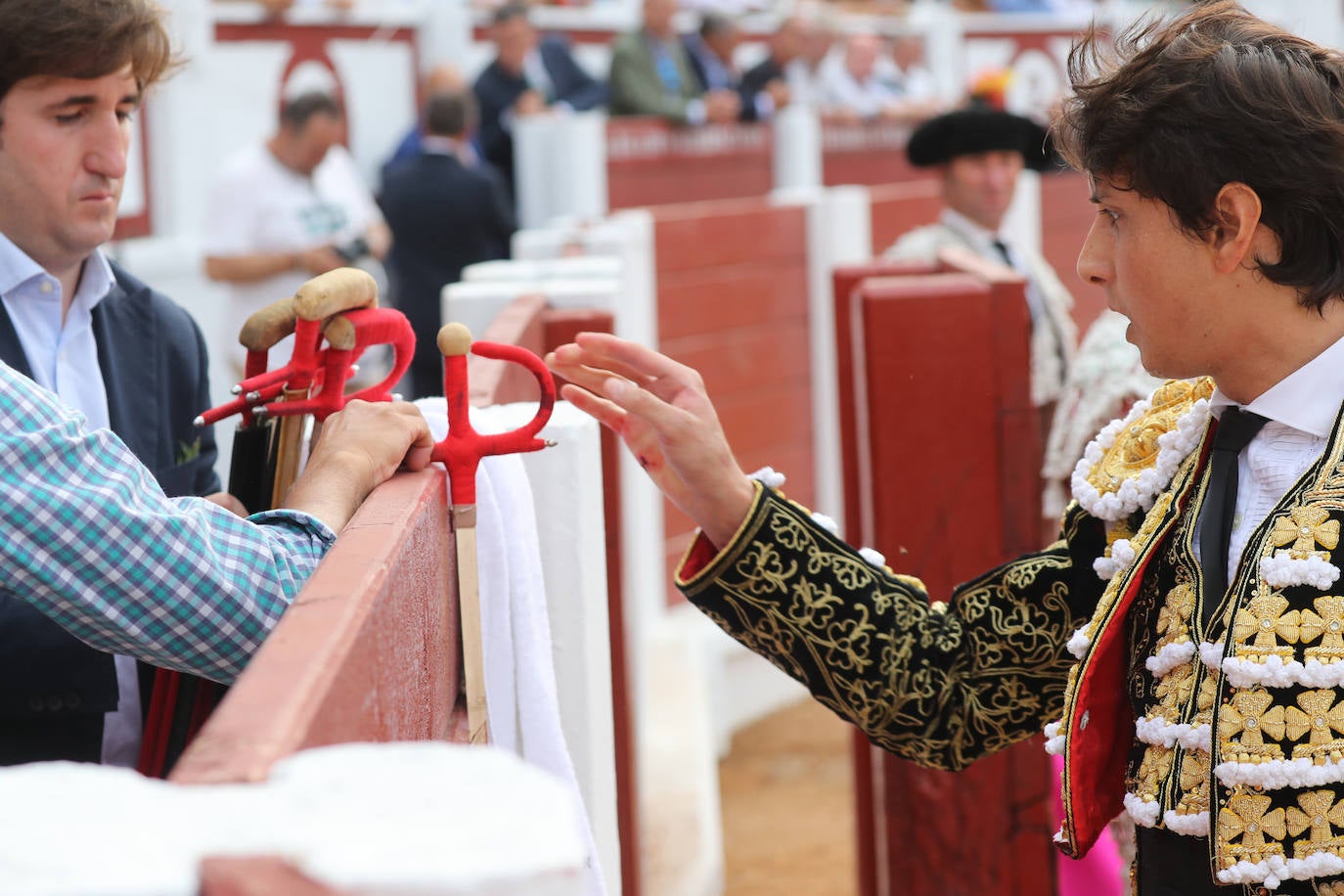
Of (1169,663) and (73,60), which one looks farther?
(73,60)

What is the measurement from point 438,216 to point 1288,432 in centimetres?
549

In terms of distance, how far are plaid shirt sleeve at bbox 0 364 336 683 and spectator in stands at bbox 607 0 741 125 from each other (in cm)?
723

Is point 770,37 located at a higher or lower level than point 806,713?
higher

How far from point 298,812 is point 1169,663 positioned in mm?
954

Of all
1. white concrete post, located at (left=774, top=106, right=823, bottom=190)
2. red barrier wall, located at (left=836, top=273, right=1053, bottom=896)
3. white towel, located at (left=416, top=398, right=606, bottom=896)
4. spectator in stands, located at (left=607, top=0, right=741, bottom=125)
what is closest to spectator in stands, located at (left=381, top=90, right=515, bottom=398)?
spectator in stands, located at (left=607, top=0, right=741, bottom=125)

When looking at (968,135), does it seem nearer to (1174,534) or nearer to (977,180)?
(977,180)

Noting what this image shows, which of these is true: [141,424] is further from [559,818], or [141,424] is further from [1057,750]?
[559,818]

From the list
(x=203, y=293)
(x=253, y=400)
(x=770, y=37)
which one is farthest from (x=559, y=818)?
(x=770, y=37)

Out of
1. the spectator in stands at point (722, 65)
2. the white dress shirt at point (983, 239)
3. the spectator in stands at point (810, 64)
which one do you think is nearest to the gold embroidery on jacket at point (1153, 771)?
the white dress shirt at point (983, 239)

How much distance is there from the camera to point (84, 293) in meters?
1.98

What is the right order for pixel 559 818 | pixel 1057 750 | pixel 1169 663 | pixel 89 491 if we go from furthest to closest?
pixel 1057 750, pixel 1169 663, pixel 89 491, pixel 559 818

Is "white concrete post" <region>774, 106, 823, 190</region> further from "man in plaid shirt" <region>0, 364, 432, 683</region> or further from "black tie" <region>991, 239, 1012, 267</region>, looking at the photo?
"man in plaid shirt" <region>0, 364, 432, 683</region>

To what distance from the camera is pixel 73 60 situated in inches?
73.7

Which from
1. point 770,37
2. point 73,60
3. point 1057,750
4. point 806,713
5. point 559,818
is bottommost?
point 806,713
